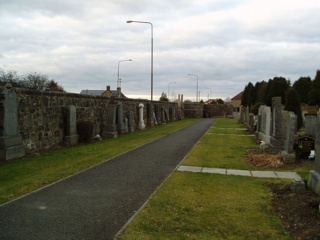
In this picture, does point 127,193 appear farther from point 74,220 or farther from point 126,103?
point 126,103

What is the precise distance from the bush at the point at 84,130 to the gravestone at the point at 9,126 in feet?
15.0

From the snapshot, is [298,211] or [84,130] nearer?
[298,211]

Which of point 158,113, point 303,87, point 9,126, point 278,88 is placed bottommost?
point 158,113

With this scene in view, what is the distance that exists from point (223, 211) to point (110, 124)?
1376cm

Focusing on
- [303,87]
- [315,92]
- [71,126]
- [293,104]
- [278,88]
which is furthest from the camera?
[303,87]

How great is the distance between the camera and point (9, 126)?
10680 millimetres

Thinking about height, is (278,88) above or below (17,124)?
above

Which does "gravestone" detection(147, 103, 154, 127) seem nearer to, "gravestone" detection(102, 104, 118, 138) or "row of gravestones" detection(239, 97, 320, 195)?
"gravestone" detection(102, 104, 118, 138)

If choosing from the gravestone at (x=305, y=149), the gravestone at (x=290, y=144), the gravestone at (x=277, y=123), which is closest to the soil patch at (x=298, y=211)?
the gravestone at (x=290, y=144)

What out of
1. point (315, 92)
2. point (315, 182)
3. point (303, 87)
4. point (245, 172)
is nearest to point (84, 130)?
point (245, 172)

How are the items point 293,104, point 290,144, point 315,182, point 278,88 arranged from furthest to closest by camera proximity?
point 278,88 → point 293,104 → point 290,144 → point 315,182

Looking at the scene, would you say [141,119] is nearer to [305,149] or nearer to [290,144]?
[305,149]

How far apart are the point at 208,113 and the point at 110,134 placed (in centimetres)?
4650

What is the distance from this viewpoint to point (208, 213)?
224 inches
